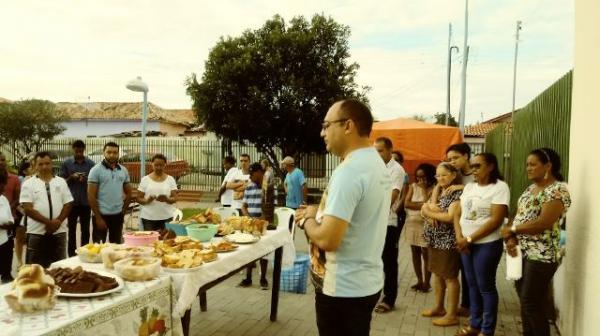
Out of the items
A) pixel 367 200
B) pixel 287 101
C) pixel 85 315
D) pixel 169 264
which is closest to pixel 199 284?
pixel 169 264

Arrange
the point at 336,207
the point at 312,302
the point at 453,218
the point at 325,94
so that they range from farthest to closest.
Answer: the point at 325,94, the point at 312,302, the point at 453,218, the point at 336,207

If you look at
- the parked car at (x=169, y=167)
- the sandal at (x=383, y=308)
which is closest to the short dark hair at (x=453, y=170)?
the sandal at (x=383, y=308)

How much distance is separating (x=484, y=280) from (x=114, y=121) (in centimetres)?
4176

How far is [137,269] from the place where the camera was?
297 centimetres

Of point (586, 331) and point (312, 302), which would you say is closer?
point (586, 331)

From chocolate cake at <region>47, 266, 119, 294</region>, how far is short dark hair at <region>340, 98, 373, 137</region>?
5.61 ft

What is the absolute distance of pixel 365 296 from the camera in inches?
99.5

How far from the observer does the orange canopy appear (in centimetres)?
1009

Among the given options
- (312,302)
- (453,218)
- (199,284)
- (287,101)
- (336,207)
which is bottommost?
(312,302)

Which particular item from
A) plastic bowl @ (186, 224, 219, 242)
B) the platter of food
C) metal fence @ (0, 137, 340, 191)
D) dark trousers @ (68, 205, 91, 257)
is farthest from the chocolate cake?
metal fence @ (0, 137, 340, 191)

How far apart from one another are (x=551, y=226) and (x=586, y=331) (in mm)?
804

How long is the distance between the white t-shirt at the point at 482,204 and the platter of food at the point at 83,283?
10.1ft

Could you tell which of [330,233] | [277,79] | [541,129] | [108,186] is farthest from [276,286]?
[277,79]

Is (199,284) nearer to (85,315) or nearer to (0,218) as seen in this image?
(85,315)
